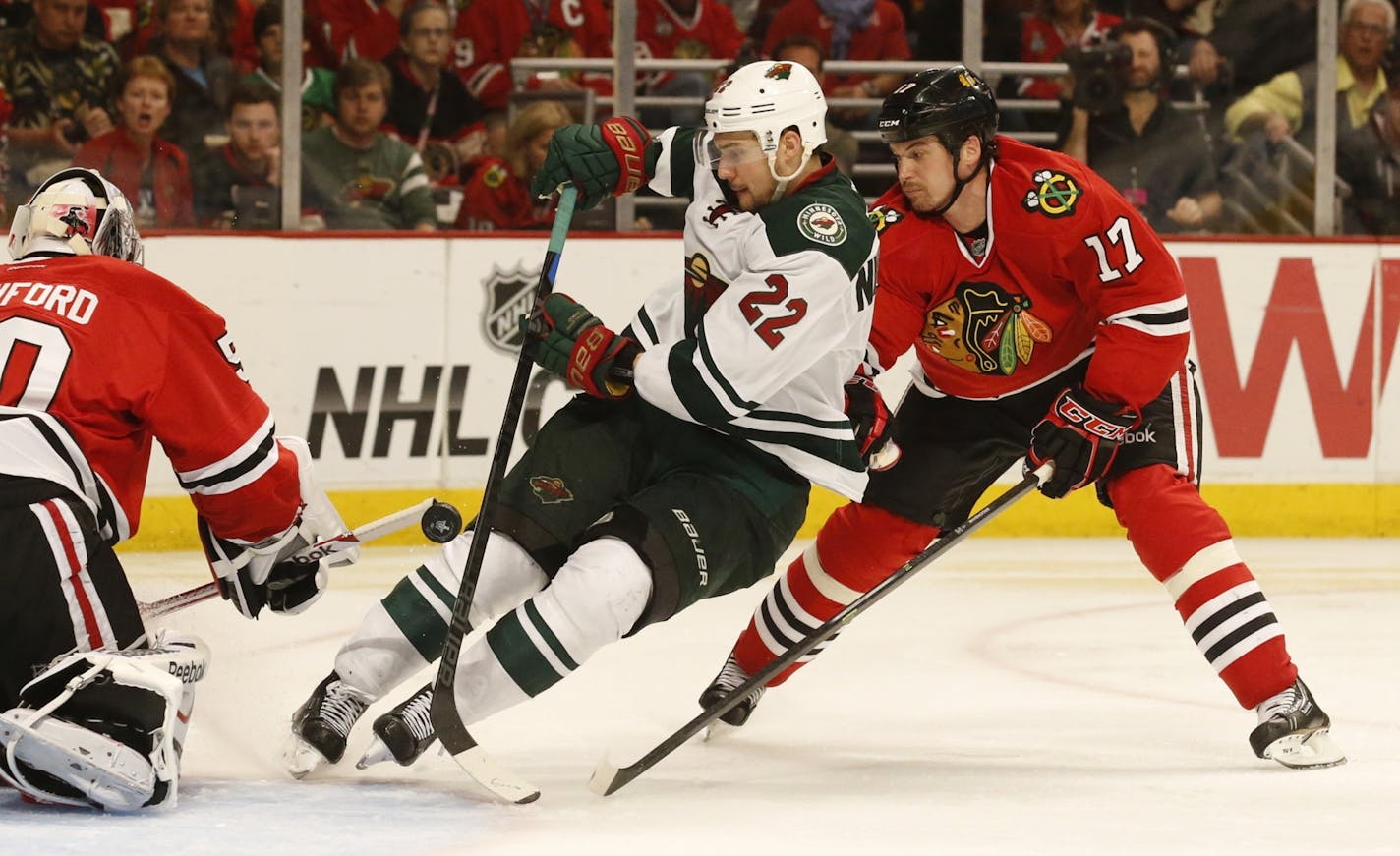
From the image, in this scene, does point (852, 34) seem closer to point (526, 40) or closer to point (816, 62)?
point (816, 62)

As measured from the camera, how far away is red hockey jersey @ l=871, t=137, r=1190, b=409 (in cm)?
323

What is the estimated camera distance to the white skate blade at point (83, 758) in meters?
2.58

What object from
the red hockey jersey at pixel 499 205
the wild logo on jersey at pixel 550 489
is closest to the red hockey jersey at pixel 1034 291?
the wild logo on jersey at pixel 550 489

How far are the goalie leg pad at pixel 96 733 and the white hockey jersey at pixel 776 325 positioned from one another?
2.74 feet

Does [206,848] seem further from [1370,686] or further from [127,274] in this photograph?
[1370,686]

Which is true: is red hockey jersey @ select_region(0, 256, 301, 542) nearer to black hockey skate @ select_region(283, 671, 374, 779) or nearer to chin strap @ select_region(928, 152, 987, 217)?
black hockey skate @ select_region(283, 671, 374, 779)

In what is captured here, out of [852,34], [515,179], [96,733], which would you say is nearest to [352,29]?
[515,179]

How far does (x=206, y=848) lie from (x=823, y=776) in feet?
3.42

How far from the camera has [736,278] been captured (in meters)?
3.02

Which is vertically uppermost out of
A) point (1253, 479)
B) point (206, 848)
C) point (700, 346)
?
point (700, 346)

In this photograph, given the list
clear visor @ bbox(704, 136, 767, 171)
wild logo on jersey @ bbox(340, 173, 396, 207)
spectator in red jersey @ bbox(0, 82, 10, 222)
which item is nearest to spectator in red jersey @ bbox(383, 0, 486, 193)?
wild logo on jersey @ bbox(340, 173, 396, 207)

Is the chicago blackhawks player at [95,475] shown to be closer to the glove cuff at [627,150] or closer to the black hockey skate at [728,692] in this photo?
the glove cuff at [627,150]

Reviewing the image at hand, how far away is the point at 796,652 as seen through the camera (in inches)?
125

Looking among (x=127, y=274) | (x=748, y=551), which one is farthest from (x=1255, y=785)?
(x=127, y=274)
